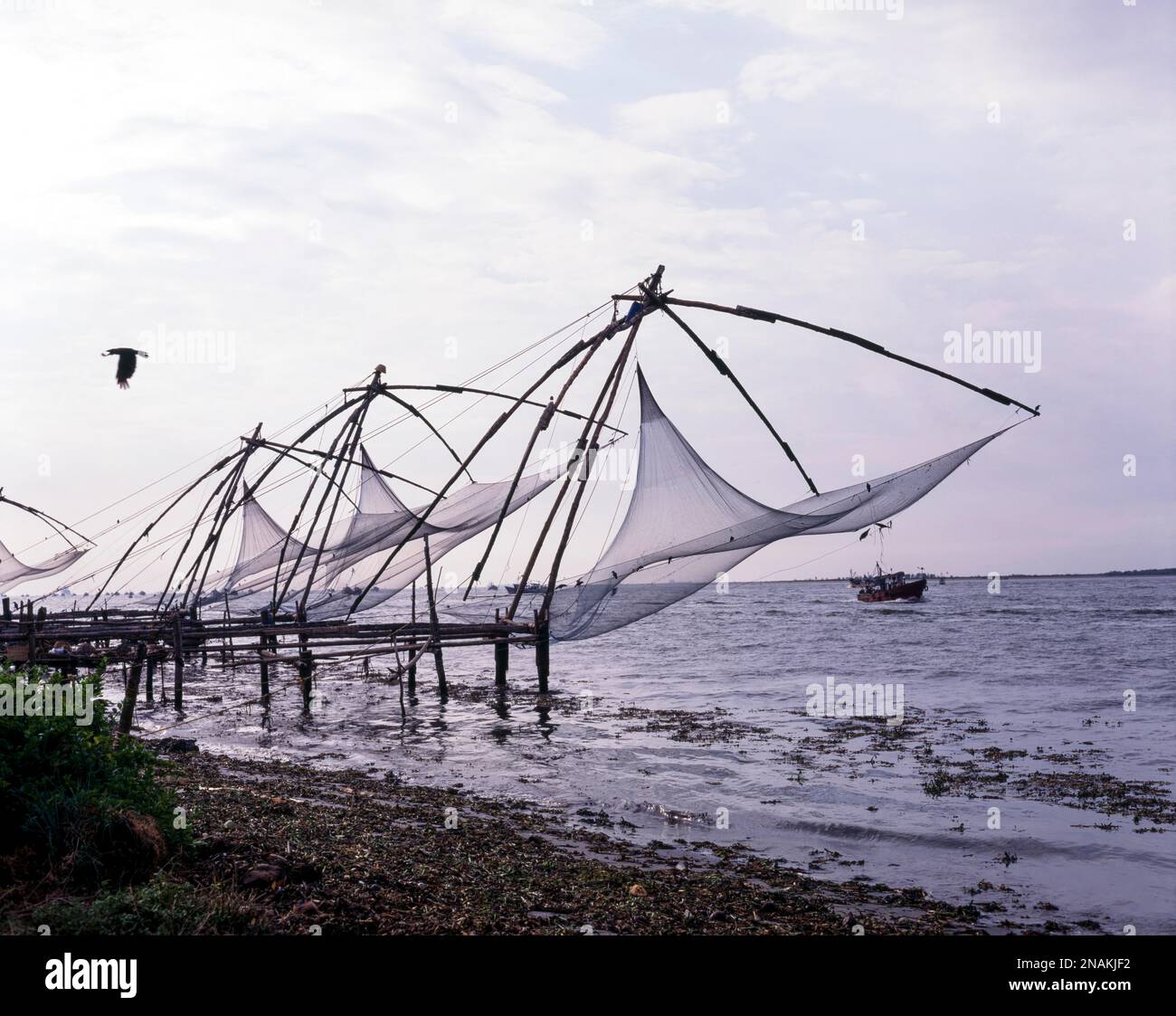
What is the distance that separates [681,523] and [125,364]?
932 centimetres

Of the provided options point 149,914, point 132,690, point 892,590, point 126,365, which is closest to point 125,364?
point 126,365

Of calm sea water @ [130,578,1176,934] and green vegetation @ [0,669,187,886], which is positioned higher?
green vegetation @ [0,669,187,886]

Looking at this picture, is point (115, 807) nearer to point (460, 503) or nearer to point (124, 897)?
point (124, 897)

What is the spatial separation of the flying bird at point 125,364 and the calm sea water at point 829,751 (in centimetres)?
640

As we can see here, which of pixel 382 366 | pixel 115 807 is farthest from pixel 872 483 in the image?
pixel 382 366

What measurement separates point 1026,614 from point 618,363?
55.0 m

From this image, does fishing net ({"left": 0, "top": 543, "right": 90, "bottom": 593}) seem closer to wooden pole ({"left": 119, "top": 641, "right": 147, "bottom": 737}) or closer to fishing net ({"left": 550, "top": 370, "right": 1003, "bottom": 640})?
wooden pole ({"left": 119, "top": 641, "right": 147, "bottom": 737})

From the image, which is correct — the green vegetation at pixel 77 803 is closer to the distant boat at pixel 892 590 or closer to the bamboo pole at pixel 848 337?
the bamboo pole at pixel 848 337

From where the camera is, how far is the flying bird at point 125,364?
1478 cm

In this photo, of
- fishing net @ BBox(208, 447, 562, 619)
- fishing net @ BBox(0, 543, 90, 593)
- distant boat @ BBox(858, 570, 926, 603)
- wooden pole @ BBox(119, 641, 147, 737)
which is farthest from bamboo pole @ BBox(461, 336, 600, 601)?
distant boat @ BBox(858, 570, 926, 603)

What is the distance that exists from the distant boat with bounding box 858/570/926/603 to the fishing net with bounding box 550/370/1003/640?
66352mm

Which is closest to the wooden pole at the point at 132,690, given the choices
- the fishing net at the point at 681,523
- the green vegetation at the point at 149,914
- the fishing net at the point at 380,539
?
the fishing net at the point at 380,539

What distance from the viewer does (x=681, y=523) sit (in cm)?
1291

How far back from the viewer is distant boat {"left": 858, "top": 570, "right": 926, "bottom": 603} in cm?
7494
